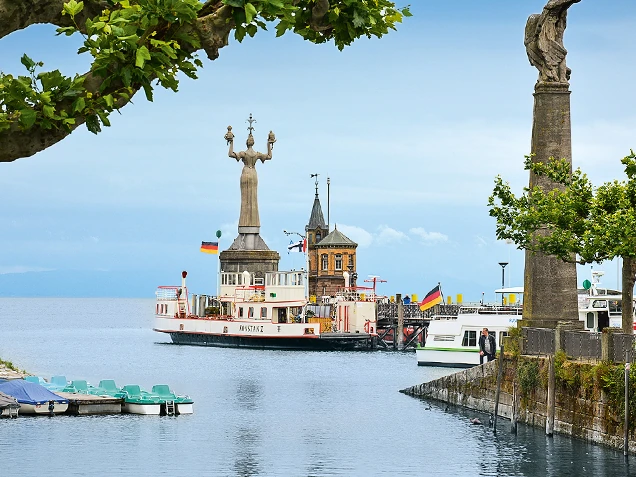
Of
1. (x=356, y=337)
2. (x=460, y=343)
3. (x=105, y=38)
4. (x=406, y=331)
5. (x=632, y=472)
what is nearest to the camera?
(x=105, y=38)

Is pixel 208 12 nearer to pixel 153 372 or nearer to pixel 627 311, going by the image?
pixel 627 311

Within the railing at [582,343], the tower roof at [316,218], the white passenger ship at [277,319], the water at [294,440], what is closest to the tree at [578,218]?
the railing at [582,343]

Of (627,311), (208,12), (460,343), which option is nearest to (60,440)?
(627,311)

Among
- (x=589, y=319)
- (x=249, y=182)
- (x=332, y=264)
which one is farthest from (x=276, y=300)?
(x=589, y=319)

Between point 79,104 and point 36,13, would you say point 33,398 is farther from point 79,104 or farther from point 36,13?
point 79,104

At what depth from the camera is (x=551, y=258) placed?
38.3 metres

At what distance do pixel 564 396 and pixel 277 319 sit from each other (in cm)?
6602

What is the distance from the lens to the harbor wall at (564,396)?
98.3ft

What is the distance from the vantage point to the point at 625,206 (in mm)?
33344

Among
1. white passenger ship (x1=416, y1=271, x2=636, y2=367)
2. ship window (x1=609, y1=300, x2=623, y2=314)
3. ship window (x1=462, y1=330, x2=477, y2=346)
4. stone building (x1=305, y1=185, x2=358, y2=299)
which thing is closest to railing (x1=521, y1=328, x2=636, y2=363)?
ship window (x1=609, y1=300, x2=623, y2=314)

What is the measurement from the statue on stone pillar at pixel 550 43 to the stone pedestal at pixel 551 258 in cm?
35

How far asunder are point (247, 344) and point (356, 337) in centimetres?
1039

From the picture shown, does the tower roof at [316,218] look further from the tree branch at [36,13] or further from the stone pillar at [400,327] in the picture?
the tree branch at [36,13]

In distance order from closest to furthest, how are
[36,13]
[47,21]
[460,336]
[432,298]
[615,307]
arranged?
[36,13], [47,21], [615,307], [460,336], [432,298]
